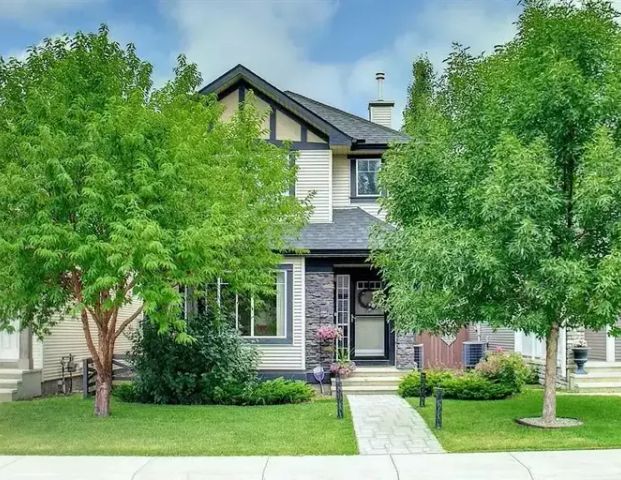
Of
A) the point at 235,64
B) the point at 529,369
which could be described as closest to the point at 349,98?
the point at 235,64

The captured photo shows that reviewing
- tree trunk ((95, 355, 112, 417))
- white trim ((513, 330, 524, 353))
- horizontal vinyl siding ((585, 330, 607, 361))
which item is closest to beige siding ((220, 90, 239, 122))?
tree trunk ((95, 355, 112, 417))

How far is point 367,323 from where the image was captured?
17.9 metres

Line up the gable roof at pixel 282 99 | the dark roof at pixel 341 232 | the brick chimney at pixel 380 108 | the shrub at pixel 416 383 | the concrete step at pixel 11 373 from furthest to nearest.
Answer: the brick chimney at pixel 380 108 → the gable roof at pixel 282 99 → the dark roof at pixel 341 232 → the concrete step at pixel 11 373 → the shrub at pixel 416 383

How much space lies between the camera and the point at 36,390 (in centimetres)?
1603

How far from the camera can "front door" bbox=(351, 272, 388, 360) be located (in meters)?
17.8

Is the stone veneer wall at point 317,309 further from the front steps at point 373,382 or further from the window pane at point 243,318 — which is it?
the window pane at point 243,318

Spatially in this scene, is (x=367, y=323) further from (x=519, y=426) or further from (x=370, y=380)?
(x=519, y=426)

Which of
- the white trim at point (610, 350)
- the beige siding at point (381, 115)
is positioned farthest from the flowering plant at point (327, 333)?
the beige siding at point (381, 115)

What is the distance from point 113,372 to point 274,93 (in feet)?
26.4

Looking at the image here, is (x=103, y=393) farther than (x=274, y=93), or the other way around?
(x=274, y=93)

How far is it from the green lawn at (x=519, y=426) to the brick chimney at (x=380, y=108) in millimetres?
10858

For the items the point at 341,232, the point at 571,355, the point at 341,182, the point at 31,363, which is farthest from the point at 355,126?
the point at 31,363

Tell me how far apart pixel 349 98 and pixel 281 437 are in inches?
935

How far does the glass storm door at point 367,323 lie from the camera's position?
17.8m
